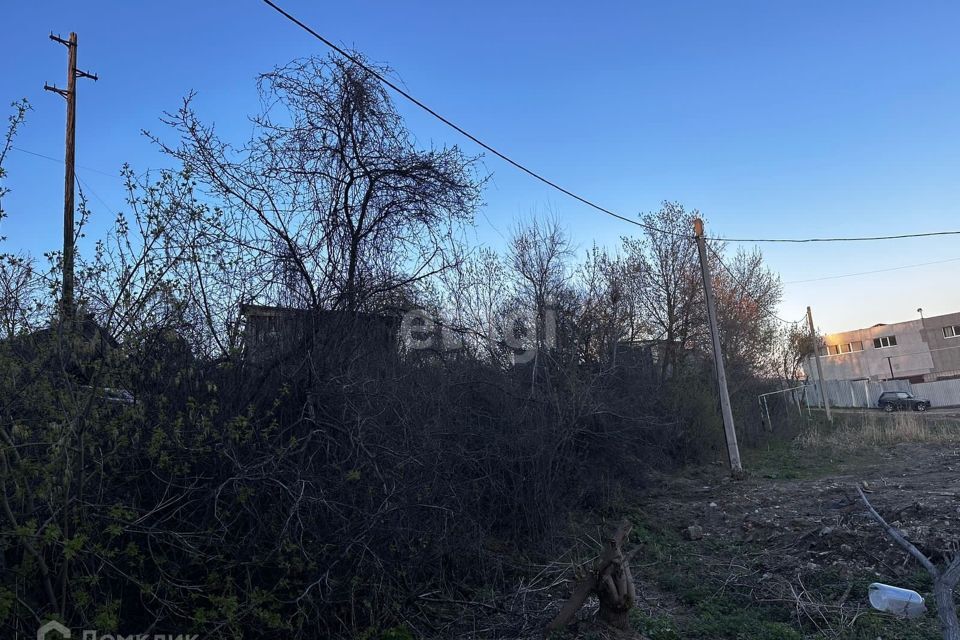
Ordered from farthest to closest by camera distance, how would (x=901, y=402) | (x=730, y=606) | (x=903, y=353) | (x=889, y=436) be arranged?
(x=903, y=353) < (x=901, y=402) < (x=889, y=436) < (x=730, y=606)

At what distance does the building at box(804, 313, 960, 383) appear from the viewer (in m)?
54.8

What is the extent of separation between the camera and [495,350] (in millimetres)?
11172

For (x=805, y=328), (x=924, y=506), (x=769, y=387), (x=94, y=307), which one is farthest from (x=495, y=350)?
(x=805, y=328)

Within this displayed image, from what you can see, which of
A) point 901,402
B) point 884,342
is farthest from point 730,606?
point 884,342

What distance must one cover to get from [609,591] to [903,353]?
204ft

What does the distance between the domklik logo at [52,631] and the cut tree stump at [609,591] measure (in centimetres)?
344

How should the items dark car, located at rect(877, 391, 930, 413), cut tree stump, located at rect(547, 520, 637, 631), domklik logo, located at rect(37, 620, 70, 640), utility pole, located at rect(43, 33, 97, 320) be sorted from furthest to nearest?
dark car, located at rect(877, 391, 930, 413) → utility pole, located at rect(43, 33, 97, 320) → cut tree stump, located at rect(547, 520, 637, 631) → domklik logo, located at rect(37, 620, 70, 640)

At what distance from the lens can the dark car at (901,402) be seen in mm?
35688

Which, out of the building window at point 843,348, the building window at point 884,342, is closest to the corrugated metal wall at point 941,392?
the building window at point 884,342

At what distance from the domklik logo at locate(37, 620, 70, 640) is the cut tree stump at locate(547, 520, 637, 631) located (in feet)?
11.3

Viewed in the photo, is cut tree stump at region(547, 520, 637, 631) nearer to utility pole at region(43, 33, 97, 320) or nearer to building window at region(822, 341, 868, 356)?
utility pole at region(43, 33, 97, 320)

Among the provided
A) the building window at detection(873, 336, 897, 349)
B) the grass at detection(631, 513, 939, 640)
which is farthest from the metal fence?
the grass at detection(631, 513, 939, 640)

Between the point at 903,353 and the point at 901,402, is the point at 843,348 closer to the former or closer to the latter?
the point at 903,353

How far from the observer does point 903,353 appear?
2240 inches
